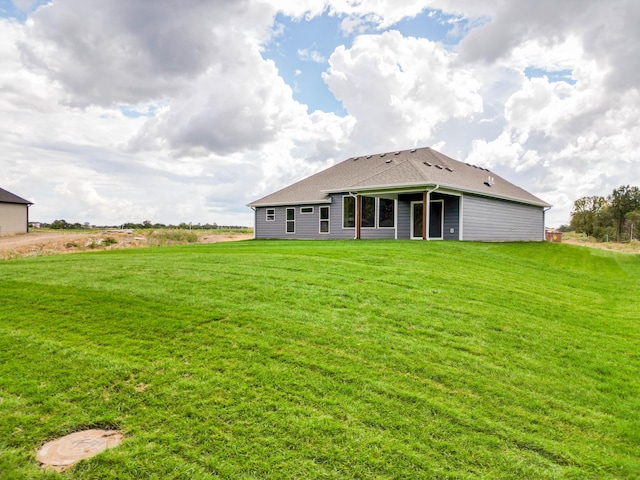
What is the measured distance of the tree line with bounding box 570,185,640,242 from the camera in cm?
4836

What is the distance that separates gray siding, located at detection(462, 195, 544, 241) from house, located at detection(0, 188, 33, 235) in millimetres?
32646

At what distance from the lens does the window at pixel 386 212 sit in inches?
749

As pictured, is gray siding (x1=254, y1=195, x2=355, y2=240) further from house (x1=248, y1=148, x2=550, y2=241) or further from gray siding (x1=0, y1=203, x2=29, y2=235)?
gray siding (x1=0, y1=203, x2=29, y2=235)

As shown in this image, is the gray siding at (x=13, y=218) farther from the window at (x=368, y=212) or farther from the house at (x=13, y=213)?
the window at (x=368, y=212)

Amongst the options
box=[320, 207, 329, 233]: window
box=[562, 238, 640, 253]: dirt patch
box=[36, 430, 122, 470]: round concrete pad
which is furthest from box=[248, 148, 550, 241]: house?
box=[36, 430, 122, 470]: round concrete pad

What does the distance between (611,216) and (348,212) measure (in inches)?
1935

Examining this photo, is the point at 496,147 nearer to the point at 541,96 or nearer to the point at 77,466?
the point at 541,96

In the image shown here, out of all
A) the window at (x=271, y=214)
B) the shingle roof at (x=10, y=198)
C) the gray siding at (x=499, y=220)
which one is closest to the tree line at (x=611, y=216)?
the gray siding at (x=499, y=220)

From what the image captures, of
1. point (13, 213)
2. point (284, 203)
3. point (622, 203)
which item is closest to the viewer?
point (284, 203)

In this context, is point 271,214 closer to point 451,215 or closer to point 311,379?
point 451,215

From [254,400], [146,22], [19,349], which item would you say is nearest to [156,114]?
[146,22]

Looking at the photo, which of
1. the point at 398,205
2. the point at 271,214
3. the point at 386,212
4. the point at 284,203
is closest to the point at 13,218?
the point at 271,214

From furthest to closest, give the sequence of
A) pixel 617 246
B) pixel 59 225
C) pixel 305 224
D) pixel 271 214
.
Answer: pixel 59 225
pixel 617 246
pixel 271 214
pixel 305 224

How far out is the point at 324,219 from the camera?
21156mm
